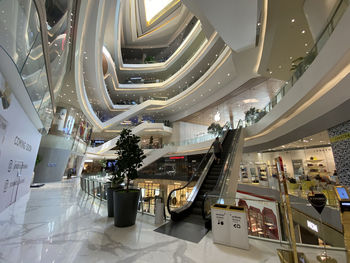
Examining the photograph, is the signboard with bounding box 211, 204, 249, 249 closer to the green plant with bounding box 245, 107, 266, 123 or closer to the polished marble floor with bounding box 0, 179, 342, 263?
the polished marble floor with bounding box 0, 179, 342, 263

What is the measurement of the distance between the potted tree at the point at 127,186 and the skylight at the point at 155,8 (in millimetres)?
28652

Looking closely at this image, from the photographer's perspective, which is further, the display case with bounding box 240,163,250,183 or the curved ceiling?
the curved ceiling

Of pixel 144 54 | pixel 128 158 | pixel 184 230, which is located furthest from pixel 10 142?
pixel 144 54

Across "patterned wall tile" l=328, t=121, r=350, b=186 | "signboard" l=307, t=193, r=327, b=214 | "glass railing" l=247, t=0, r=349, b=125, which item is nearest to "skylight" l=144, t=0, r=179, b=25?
"glass railing" l=247, t=0, r=349, b=125

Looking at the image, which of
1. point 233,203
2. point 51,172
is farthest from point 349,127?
point 51,172

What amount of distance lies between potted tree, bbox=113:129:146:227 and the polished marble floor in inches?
9.0

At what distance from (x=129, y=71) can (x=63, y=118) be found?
53.1ft

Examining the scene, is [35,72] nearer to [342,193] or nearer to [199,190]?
[199,190]

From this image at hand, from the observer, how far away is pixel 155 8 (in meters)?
26.7

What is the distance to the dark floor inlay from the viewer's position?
324 cm

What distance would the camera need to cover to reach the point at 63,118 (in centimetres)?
1354

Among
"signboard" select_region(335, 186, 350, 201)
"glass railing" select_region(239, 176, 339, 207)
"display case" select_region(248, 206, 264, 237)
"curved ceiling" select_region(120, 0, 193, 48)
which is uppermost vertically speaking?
"curved ceiling" select_region(120, 0, 193, 48)

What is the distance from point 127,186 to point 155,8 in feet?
104

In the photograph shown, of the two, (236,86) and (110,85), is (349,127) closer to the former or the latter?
(236,86)
